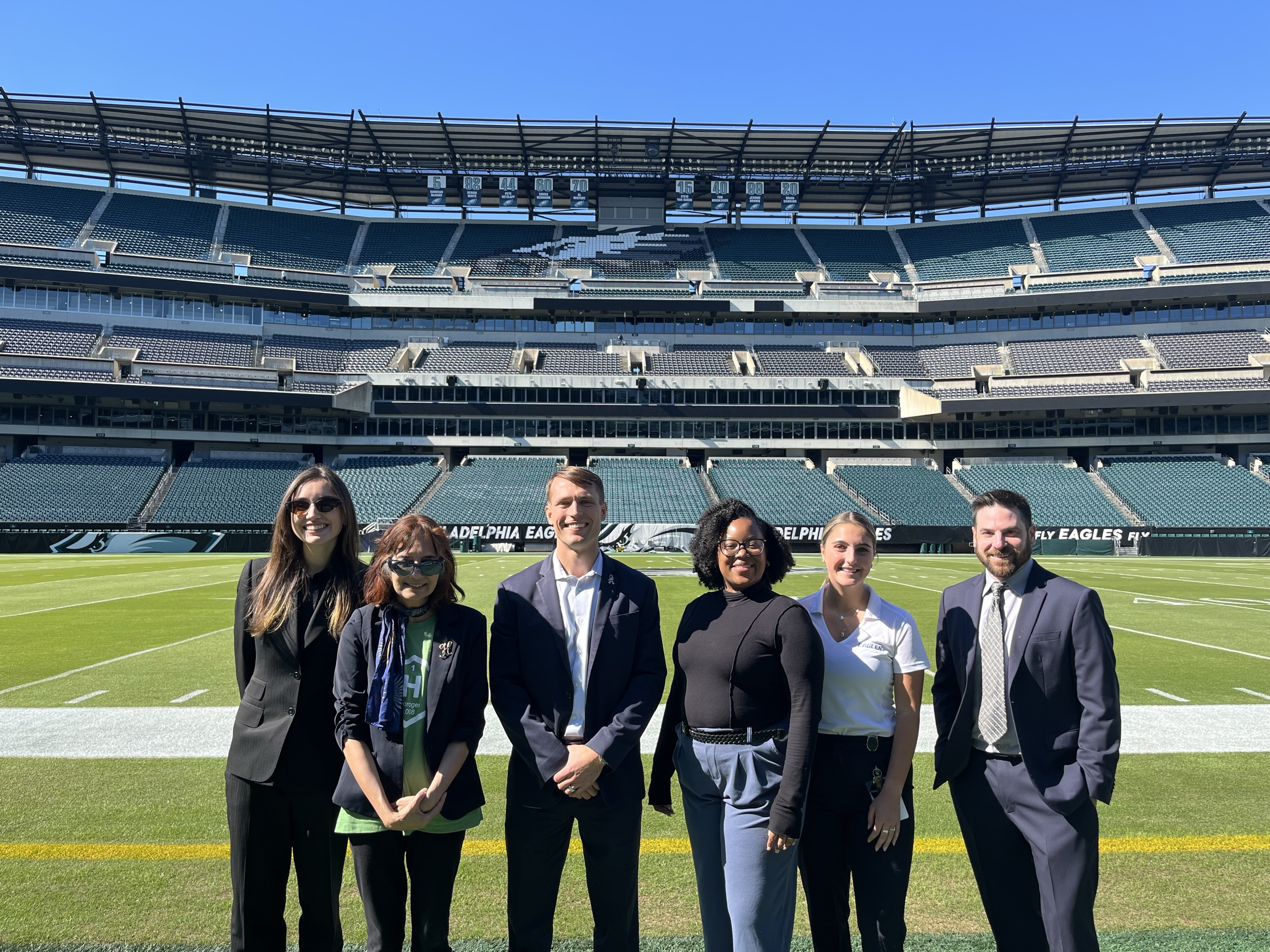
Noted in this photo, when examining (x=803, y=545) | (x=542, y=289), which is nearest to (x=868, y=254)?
(x=542, y=289)

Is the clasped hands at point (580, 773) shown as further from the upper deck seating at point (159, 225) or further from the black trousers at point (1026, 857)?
the upper deck seating at point (159, 225)

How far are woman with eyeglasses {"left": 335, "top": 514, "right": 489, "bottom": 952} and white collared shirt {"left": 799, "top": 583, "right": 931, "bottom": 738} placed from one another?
1566mm

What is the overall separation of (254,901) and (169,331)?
58.1 m

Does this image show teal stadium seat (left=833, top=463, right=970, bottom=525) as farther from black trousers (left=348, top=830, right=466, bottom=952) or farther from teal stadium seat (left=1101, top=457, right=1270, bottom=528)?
black trousers (left=348, top=830, right=466, bottom=952)

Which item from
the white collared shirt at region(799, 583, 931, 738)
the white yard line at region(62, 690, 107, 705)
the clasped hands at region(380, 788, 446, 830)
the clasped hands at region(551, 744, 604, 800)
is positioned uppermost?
the white collared shirt at region(799, 583, 931, 738)

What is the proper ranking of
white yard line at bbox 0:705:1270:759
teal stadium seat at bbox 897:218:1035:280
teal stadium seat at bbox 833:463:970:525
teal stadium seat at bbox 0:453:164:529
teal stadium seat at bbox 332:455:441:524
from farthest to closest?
teal stadium seat at bbox 897:218:1035:280, teal stadium seat at bbox 332:455:441:524, teal stadium seat at bbox 833:463:970:525, teal stadium seat at bbox 0:453:164:529, white yard line at bbox 0:705:1270:759

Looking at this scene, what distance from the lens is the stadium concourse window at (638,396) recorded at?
5166 centimetres

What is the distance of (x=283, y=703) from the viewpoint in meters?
3.51

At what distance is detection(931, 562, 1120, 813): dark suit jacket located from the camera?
10.6ft

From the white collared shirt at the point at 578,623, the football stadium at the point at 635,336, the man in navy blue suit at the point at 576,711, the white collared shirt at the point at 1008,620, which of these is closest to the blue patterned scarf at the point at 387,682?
the man in navy blue suit at the point at 576,711

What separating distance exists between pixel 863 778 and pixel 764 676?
0.68 metres

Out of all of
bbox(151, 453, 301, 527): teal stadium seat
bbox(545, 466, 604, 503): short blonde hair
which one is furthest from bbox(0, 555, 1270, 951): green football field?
bbox(151, 453, 301, 527): teal stadium seat

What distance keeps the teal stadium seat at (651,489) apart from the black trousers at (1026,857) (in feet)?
119

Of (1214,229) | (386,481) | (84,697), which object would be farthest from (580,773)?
A: (1214,229)
